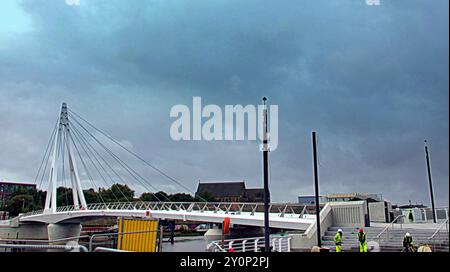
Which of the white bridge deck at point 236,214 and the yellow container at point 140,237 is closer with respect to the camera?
the yellow container at point 140,237

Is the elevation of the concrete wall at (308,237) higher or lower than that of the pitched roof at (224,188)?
lower

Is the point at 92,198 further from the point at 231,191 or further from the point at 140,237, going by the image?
the point at 140,237

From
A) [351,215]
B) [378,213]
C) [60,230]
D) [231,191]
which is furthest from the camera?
[231,191]

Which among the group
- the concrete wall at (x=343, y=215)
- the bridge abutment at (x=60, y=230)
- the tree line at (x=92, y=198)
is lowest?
the bridge abutment at (x=60, y=230)

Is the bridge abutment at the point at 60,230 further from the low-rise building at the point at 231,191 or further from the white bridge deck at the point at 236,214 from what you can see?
the low-rise building at the point at 231,191

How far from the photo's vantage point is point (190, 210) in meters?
39.4

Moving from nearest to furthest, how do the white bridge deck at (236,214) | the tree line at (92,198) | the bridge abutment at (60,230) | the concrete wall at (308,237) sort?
the concrete wall at (308,237)
the white bridge deck at (236,214)
the bridge abutment at (60,230)
the tree line at (92,198)

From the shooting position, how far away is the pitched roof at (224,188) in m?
115

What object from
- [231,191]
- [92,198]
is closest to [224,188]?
[231,191]

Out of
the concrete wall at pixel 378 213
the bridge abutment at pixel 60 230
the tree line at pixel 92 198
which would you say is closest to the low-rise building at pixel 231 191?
the tree line at pixel 92 198

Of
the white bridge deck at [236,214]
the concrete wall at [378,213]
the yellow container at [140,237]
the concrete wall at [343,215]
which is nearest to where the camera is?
the yellow container at [140,237]

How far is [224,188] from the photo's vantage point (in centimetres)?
11850

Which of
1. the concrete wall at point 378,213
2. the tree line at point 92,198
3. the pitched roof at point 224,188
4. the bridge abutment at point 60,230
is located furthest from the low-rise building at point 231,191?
the concrete wall at point 378,213
